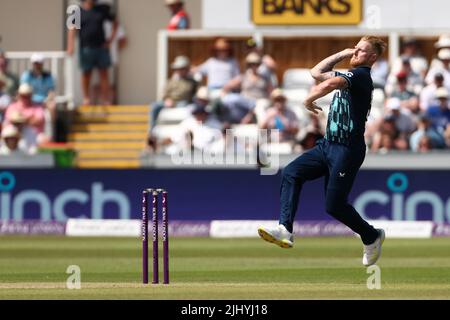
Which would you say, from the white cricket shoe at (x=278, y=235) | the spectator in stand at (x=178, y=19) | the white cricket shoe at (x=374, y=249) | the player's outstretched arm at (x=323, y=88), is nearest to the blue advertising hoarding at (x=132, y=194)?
the spectator in stand at (x=178, y=19)

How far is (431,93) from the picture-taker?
18.6 m

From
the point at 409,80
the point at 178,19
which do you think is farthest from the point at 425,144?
the point at 178,19

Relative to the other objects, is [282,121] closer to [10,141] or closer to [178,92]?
[178,92]

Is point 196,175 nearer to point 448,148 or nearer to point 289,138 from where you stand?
point 289,138

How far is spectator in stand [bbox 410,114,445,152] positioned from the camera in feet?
59.8

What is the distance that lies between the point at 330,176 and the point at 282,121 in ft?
26.3

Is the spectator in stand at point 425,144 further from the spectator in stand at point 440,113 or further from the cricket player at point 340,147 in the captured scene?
the cricket player at point 340,147

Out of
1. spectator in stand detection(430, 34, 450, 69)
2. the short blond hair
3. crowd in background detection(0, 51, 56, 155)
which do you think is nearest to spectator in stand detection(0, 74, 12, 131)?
crowd in background detection(0, 51, 56, 155)

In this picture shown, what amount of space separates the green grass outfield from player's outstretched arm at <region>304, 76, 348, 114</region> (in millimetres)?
1334

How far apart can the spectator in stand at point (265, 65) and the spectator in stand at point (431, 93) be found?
2130 millimetres

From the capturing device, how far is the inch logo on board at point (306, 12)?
20406 millimetres

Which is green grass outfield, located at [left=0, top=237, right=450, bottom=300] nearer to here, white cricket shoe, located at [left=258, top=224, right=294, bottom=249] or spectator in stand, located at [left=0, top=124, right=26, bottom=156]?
white cricket shoe, located at [left=258, top=224, right=294, bottom=249]
